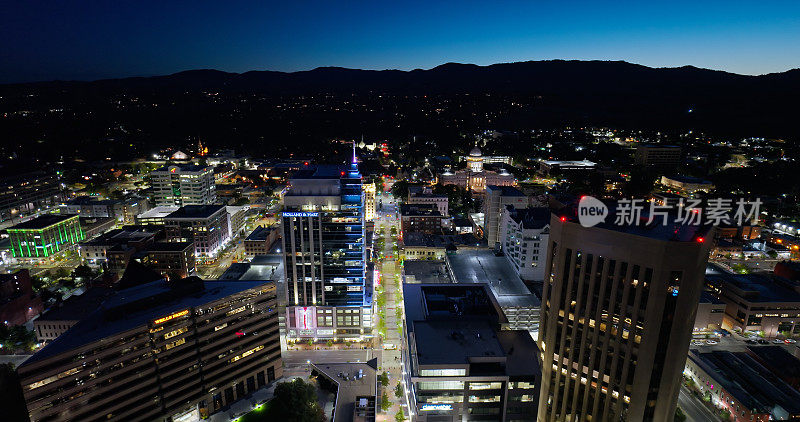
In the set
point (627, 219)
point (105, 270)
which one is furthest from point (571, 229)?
point (105, 270)

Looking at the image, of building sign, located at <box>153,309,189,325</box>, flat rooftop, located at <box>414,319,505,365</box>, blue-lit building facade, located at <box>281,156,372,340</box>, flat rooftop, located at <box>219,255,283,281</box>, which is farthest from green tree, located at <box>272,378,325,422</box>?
flat rooftop, located at <box>219,255,283,281</box>

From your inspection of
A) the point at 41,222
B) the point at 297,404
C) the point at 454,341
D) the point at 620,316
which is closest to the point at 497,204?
the point at 454,341

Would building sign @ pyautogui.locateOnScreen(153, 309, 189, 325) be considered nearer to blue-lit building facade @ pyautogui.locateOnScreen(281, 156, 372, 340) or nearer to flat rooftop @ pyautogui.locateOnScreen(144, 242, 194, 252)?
blue-lit building facade @ pyautogui.locateOnScreen(281, 156, 372, 340)

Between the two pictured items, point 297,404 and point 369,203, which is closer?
point 297,404

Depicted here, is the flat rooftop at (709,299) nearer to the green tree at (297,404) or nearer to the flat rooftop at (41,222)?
the green tree at (297,404)

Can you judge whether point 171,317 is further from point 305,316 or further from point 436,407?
point 436,407

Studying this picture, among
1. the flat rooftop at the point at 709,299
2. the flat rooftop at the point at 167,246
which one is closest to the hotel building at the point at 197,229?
the flat rooftop at the point at 167,246
